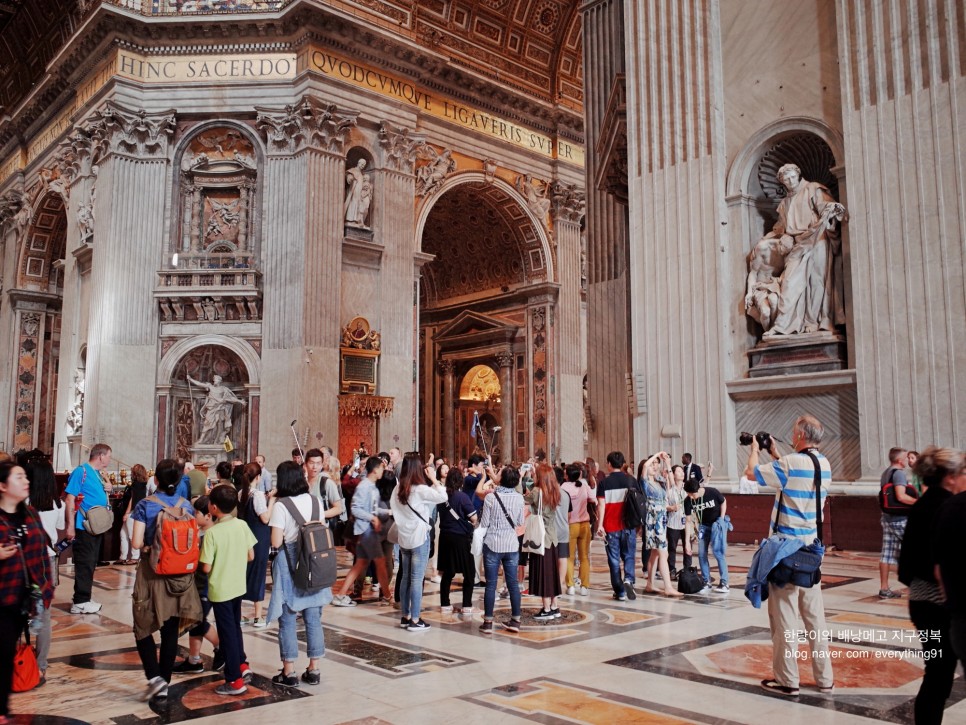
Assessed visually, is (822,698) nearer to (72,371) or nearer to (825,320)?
(825,320)

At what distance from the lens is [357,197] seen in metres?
21.8

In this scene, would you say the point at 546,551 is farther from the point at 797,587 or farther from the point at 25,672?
the point at 25,672

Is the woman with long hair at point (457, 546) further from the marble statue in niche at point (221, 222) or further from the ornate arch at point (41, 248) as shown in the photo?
the ornate arch at point (41, 248)

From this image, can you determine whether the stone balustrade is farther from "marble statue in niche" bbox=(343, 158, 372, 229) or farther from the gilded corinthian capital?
the gilded corinthian capital

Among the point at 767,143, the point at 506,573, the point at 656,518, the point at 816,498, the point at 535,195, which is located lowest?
the point at 506,573

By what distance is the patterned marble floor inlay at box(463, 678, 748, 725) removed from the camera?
4414mm

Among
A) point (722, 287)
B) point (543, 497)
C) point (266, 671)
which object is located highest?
point (722, 287)

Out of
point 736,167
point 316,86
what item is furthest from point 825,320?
point 316,86

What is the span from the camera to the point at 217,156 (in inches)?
859

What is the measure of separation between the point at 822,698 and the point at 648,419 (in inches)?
280

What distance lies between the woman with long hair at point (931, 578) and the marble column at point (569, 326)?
22091 mm

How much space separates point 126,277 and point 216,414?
160 inches

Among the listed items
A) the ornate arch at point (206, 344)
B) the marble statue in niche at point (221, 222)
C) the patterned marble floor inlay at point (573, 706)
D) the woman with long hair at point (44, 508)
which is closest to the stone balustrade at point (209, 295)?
the ornate arch at point (206, 344)

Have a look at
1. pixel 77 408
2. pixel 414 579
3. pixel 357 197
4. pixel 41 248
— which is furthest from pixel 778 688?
pixel 41 248
